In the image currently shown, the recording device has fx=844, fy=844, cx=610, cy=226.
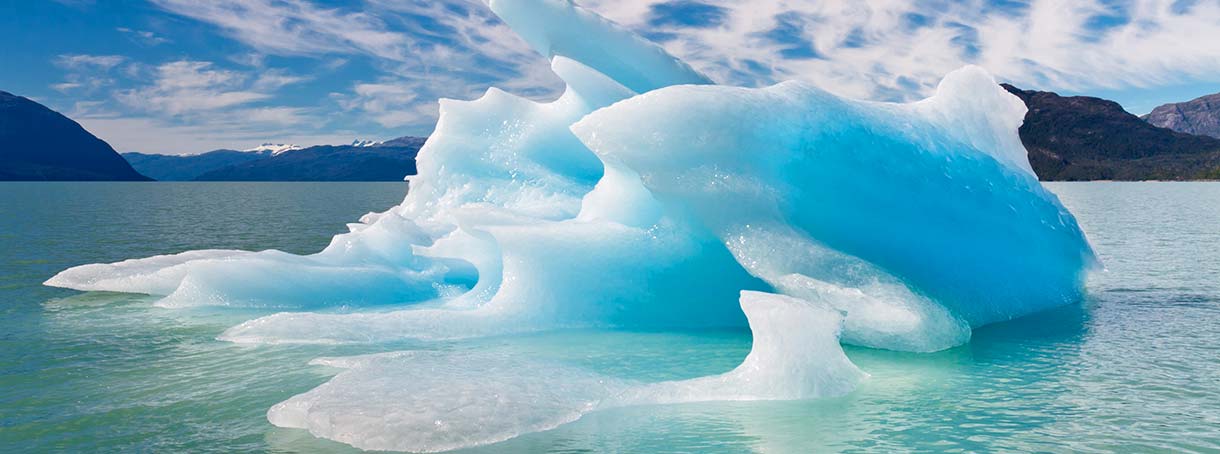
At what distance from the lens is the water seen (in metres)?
6.05

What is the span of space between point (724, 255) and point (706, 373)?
275 centimetres

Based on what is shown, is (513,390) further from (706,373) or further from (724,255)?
(724,255)

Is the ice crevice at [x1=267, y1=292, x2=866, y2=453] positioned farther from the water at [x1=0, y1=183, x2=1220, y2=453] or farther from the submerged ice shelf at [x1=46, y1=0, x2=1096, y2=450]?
the water at [x1=0, y1=183, x2=1220, y2=453]

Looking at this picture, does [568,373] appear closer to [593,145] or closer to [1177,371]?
[593,145]

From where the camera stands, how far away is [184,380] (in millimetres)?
8023

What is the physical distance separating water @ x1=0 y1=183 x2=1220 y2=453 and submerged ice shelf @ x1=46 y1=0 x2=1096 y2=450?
0.43m

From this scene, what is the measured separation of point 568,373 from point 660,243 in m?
3.18

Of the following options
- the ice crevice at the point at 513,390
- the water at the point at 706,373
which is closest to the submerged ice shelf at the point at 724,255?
the ice crevice at the point at 513,390

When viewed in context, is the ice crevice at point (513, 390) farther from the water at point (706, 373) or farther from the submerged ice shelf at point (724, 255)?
the water at point (706, 373)

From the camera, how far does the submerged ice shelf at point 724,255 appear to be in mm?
7355

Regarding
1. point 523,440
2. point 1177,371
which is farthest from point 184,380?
point 1177,371

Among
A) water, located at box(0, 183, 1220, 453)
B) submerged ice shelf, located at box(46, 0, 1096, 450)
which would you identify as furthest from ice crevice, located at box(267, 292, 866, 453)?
water, located at box(0, 183, 1220, 453)

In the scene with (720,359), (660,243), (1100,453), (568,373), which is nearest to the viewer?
(1100,453)

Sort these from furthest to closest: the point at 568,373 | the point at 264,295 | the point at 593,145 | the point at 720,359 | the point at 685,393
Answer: the point at 264,295 < the point at 593,145 < the point at 720,359 < the point at 568,373 < the point at 685,393
